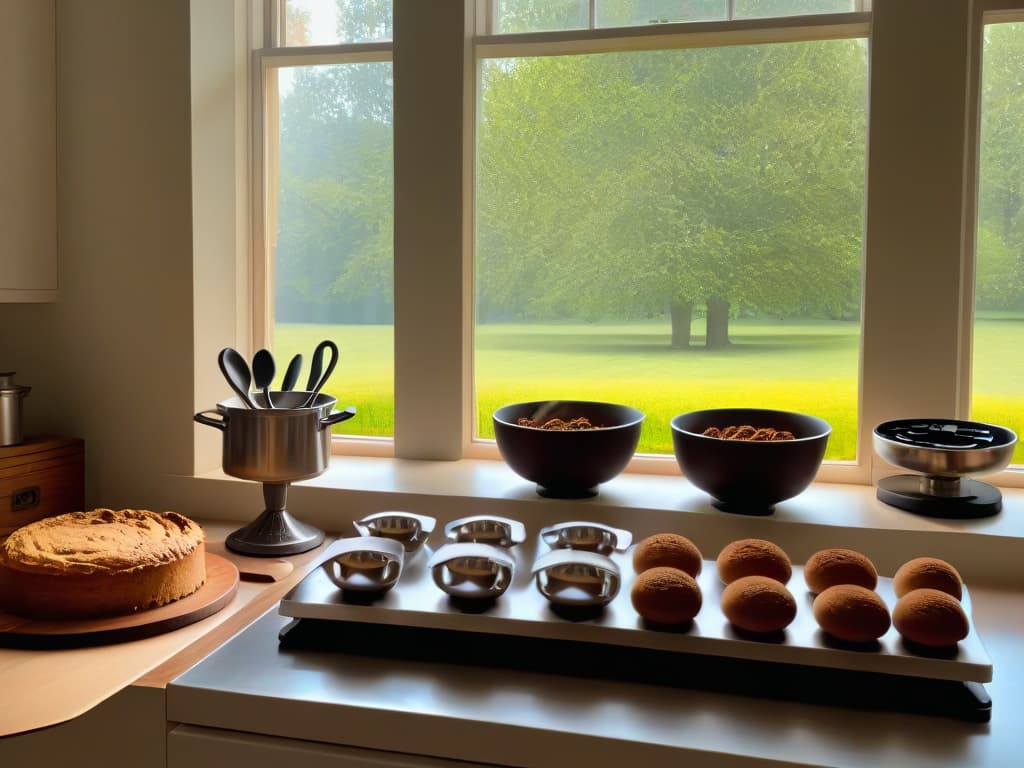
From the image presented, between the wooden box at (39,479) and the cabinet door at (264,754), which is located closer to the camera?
the cabinet door at (264,754)

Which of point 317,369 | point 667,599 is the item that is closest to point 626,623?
point 667,599

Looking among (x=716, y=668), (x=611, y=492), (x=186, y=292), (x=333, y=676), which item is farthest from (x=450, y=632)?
(x=186, y=292)

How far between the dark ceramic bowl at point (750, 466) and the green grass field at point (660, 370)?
0.97ft

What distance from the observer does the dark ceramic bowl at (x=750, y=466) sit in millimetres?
1467

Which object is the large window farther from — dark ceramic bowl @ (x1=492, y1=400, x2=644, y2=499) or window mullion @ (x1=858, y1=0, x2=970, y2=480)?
dark ceramic bowl @ (x1=492, y1=400, x2=644, y2=499)

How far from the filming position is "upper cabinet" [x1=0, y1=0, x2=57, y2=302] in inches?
68.1

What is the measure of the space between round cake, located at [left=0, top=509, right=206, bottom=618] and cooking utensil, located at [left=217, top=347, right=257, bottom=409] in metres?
0.29

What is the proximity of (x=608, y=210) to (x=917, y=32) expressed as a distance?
26.3 inches

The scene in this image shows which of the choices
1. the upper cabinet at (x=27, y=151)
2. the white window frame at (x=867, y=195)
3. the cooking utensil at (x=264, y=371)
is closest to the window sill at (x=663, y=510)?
the white window frame at (x=867, y=195)

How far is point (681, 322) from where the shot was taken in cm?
191

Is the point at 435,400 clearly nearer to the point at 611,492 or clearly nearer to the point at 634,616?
the point at 611,492

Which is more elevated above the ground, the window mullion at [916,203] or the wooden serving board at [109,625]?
the window mullion at [916,203]

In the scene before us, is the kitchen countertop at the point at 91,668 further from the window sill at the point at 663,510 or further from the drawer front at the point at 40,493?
the drawer front at the point at 40,493

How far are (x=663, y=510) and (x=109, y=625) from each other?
0.90 metres
